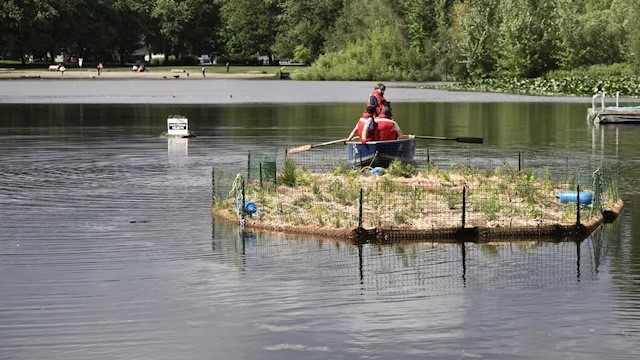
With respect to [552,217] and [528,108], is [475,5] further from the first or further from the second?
[552,217]

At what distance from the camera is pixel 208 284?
24.0 meters

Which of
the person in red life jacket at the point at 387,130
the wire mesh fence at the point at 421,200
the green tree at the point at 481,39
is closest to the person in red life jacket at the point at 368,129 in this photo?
the person in red life jacket at the point at 387,130

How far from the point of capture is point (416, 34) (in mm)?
150750

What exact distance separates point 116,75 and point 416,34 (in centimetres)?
4521

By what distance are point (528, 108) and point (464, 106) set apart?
17.9ft

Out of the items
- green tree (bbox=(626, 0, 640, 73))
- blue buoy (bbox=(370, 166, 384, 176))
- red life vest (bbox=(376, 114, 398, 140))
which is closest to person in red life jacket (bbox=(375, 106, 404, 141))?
red life vest (bbox=(376, 114, 398, 140))

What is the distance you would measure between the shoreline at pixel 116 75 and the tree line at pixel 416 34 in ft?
32.5

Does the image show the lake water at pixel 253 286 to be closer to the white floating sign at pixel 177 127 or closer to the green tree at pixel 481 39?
the white floating sign at pixel 177 127

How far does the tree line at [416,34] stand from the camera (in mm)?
129750

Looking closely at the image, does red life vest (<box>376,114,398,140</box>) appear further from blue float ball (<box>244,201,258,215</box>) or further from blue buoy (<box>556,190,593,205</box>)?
blue float ball (<box>244,201,258,215</box>)

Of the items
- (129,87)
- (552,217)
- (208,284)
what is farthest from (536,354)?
(129,87)

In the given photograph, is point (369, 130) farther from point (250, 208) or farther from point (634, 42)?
point (634, 42)

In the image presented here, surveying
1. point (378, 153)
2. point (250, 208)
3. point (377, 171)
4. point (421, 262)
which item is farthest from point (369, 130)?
point (421, 262)

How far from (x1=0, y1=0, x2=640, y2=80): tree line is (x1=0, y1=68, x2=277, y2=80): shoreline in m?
9.91
